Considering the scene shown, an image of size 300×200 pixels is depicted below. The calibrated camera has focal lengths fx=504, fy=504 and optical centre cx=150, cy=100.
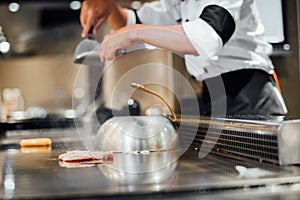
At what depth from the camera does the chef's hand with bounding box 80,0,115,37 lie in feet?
7.98

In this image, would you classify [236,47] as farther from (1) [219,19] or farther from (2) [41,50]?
(2) [41,50]

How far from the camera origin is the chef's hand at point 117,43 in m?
1.59

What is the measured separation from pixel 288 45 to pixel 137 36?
180 centimetres

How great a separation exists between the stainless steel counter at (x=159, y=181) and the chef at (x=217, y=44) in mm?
473

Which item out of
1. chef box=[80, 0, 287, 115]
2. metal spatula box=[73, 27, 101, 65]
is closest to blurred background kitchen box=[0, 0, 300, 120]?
metal spatula box=[73, 27, 101, 65]

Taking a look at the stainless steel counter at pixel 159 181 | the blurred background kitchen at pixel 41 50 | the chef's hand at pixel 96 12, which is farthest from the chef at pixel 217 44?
the blurred background kitchen at pixel 41 50

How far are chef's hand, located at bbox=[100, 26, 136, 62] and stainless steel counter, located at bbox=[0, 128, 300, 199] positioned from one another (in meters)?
0.51

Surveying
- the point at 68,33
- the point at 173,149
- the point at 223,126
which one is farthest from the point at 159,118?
the point at 68,33

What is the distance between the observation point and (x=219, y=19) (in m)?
1.52

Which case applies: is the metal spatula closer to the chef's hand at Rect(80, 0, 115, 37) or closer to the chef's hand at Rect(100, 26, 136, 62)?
the chef's hand at Rect(80, 0, 115, 37)

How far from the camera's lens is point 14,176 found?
996 millimetres

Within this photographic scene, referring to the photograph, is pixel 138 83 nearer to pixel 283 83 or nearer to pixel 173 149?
pixel 173 149

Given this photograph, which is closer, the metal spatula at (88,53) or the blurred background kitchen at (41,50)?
the metal spatula at (88,53)

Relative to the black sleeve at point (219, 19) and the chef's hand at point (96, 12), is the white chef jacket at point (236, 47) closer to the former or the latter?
the black sleeve at point (219, 19)
